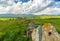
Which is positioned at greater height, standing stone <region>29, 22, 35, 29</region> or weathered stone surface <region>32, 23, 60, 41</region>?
standing stone <region>29, 22, 35, 29</region>

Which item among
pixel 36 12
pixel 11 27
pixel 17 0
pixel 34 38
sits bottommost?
pixel 34 38

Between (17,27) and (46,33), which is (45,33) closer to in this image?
(46,33)

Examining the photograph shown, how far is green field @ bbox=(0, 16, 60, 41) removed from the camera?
362 cm

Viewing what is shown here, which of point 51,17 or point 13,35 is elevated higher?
point 51,17

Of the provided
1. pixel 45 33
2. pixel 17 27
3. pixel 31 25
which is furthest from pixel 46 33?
pixel 17 27

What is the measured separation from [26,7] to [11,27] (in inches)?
20.9

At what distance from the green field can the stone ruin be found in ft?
0.30

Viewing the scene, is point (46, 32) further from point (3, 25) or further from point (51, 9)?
point (3, 25)

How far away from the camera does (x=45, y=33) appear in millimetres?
3586

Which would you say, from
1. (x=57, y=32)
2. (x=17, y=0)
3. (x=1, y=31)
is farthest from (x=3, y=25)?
(x=57, y=32)

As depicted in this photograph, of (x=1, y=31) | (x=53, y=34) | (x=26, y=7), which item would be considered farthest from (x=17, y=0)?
(x=53, y=34)

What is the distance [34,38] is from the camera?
362 centimetres

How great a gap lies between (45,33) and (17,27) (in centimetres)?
59

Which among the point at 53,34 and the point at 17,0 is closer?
the point at 53,34
